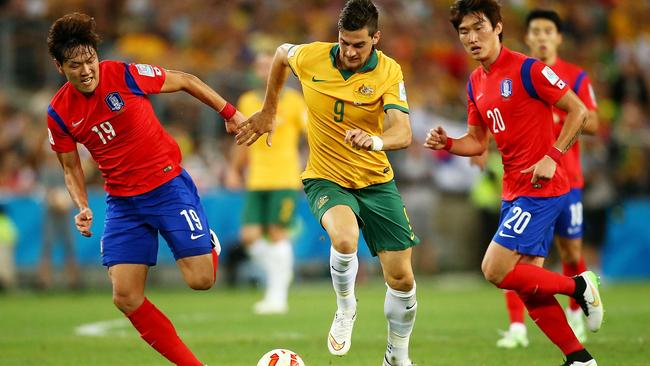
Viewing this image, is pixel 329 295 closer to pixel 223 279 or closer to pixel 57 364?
pixel 223 279

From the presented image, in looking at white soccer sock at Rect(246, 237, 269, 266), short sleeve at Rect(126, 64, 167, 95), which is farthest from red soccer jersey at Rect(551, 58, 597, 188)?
white soccer sock at Rect(246, 237, 269, 266)

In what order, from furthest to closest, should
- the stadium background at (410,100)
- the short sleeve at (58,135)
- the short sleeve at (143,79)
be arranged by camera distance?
the stadium background at (410,100) → the short sleeve at (143,79) → the short sleeve at (58,135)

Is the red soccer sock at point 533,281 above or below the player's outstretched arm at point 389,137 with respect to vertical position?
below

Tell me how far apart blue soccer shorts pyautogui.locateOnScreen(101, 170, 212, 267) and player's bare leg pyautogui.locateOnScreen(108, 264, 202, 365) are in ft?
0.37

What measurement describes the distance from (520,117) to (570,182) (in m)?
1.90

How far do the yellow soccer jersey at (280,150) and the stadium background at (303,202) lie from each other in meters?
1.68

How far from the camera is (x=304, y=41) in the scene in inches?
810

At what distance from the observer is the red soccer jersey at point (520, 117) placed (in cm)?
805

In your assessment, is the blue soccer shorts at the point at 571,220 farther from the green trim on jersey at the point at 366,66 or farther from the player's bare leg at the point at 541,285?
the green trim on jersey at the point at 366,66

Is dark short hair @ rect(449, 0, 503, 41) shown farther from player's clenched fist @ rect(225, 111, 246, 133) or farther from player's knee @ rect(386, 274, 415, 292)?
player's knee @ rect(386, 274, 415, 292)

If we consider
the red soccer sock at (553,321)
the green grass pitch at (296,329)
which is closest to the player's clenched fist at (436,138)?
the red soccer sock at (553,321)

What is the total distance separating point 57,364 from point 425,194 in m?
10.4

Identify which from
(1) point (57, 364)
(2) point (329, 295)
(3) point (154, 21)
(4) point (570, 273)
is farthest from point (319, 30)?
(1) point (57, 364)

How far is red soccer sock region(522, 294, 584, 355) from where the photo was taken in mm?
7832
